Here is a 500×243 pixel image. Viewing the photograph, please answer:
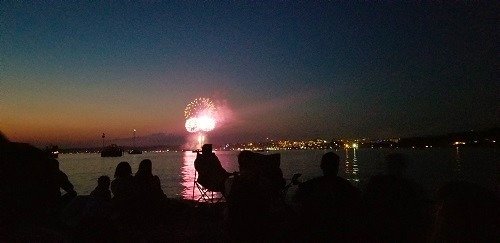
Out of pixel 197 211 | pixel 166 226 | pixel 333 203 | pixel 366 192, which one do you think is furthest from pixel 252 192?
pixel 197 211

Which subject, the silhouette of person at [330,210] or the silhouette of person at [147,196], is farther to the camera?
the silhouette of person at [147,196]

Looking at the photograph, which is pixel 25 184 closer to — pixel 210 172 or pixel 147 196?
pixel 147 196

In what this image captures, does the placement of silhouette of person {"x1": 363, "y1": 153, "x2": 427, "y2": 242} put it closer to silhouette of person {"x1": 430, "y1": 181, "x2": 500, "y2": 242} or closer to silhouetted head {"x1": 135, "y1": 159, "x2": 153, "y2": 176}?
silhouette of person {"x1": 430, "y1": 181, "x2": 500, "y2": 242}

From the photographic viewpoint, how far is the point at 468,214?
2.40 m

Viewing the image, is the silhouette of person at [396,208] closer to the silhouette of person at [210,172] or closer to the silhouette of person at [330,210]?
the silhouette of person at [330,210]

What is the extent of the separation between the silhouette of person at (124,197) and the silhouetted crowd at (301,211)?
0.36 m

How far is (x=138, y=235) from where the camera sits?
22.1ft

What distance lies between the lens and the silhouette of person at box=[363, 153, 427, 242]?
4473 mm

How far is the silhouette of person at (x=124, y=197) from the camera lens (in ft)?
24.1

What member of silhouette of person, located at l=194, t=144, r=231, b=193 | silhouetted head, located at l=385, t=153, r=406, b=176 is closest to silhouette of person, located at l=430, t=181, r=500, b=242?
silhouetted head, located at l=385, t=153, r=406, b=176

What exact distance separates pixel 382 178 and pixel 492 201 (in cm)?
238

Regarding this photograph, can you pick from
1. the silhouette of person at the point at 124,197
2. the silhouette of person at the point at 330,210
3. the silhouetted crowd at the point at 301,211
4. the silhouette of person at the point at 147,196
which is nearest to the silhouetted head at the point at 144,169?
the silhouette of person at the point at 147,196

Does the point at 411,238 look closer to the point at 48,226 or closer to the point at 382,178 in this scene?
the point at 382,178

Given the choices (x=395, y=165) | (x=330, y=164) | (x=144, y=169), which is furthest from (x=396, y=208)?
(x=144, y=169)
